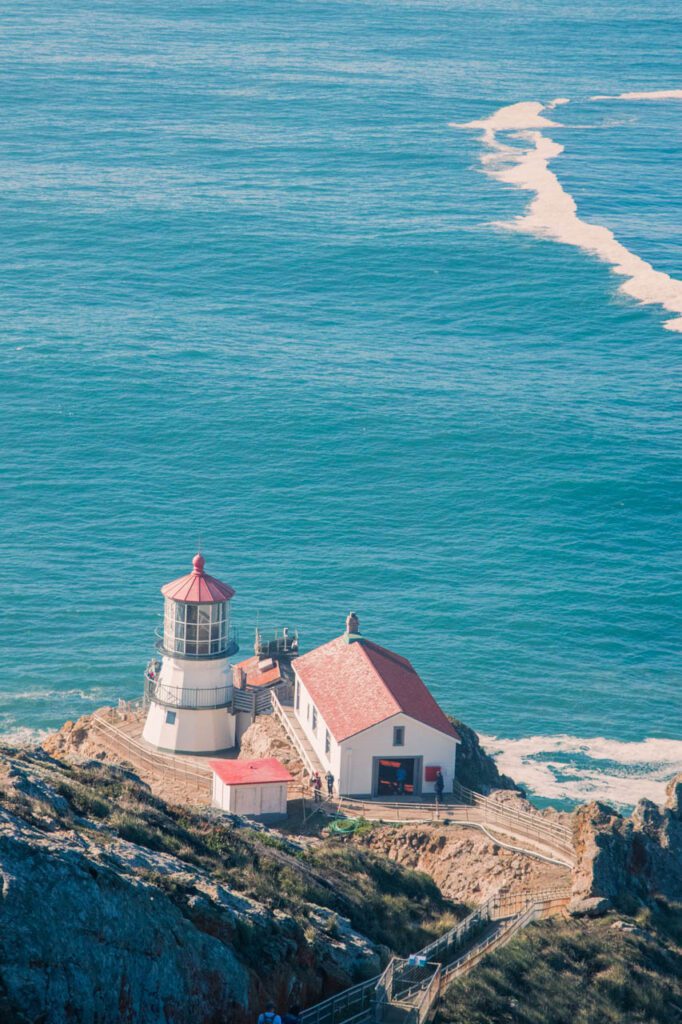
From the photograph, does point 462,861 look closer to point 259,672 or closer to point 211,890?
point 211,890

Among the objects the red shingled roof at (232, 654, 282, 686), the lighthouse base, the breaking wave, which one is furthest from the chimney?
the breaking wave

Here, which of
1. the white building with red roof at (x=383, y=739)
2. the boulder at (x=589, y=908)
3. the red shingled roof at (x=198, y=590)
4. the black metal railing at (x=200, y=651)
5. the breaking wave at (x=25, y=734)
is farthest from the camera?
the breaking wave at (x=25, y=734)

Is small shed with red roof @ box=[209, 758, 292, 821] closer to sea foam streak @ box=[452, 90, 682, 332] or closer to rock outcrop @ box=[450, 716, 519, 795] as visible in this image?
rock outcrop @ box=[450, 716, 519, 795]

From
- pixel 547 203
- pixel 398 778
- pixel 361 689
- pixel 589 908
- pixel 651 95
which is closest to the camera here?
pixel 589 908

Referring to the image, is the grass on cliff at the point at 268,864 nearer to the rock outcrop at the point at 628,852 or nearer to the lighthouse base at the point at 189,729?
the rock outcrop at the point at 628,852

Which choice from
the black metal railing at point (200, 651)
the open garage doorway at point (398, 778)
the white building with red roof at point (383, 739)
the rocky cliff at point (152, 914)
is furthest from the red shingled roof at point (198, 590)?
the rocky cliff at point (152, 914)

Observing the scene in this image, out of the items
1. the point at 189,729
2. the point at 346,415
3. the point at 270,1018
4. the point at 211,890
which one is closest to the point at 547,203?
the point at 346,415

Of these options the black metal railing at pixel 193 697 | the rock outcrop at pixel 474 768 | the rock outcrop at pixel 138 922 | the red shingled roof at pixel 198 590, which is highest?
the red shingled roof at pixel 198 590
